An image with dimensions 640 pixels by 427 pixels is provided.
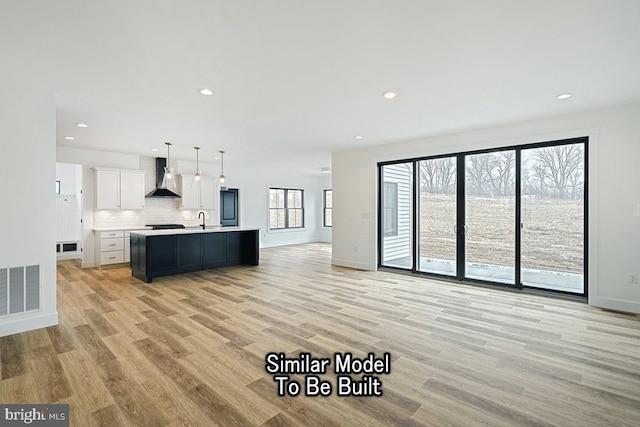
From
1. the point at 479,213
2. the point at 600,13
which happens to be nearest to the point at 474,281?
the point at 479,213

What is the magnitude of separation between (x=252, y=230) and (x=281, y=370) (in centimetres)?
473

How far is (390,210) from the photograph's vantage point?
259 inches

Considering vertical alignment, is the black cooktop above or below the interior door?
below

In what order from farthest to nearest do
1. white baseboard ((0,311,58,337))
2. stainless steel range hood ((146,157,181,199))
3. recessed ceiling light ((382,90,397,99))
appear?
stainless steel range hood ((146,157,181,199)) < recessed ceiling light ((382,90,397,99)) < white baseboard ((0,311,58,337))

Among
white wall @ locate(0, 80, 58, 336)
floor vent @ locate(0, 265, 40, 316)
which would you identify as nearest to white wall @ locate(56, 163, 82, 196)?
white wall @ locate(0, 80, 58, 336)

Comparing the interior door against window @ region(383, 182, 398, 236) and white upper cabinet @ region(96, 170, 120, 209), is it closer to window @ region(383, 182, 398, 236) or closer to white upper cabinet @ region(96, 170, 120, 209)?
white upper cabinet @ region(96, 170, 120, 209)

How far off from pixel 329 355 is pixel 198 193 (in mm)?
6775

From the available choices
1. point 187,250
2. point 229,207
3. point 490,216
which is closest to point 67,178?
point 229,207

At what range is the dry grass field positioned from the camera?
4.50 metres

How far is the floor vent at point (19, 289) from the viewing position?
321 cm

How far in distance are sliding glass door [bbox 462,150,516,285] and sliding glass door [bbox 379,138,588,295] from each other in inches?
0.6

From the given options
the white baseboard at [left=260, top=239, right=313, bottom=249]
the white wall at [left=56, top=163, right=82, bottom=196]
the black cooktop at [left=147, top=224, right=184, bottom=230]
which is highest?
the white wall at [left=56, top=163, right=82, bottom=196]

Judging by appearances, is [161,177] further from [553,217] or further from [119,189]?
[553,217]

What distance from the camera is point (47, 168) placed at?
344cm
